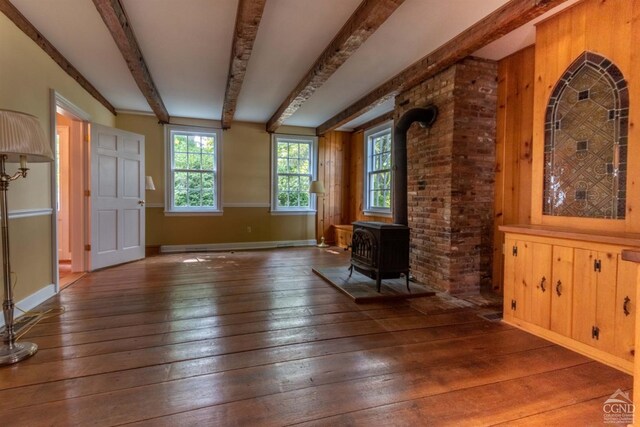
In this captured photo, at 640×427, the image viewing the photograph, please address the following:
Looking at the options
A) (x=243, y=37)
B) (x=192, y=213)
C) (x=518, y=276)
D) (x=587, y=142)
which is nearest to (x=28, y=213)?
(x=243, y=37)

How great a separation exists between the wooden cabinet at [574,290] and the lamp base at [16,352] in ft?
11.6

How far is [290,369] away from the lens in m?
1.95

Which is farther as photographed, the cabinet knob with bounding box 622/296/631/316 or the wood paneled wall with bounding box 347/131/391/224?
the wood paneled wall with bounding box 347/131/391/224

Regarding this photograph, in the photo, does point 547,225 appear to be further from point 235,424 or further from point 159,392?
point 159,392

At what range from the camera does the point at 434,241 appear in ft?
12.1

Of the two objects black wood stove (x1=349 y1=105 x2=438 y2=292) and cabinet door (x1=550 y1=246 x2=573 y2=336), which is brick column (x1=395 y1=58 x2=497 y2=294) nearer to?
black wood stove (x1=349 y1=105 x2=438 y2=292)

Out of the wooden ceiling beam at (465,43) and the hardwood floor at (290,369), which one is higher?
the wooden ceiling beam at (465,43)

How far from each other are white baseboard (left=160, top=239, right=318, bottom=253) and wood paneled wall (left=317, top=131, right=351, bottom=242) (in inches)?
20.8

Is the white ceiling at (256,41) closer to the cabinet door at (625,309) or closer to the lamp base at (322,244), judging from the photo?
the cabinet door at (625,309)

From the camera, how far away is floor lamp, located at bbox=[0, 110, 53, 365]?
Answer: 1.85m

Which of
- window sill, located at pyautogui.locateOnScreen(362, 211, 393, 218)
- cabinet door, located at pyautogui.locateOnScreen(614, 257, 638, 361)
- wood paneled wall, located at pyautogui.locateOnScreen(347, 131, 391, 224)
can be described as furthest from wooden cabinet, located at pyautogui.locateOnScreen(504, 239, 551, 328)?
wood paneled wall, located at pyautogui.locateOnScreen(347, 131, 391, 224)

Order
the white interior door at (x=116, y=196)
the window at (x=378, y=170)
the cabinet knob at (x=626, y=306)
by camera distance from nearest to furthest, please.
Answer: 1. the cabinet knob at (x=626, y=306)
2. the white interior door at (x=116, y=196)
3. the window at (x=378, y=170)

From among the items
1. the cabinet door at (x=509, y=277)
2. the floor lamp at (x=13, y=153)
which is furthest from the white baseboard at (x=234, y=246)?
the cabinet door at (x=509, y=277)

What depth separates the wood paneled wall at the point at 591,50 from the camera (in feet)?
6.93
